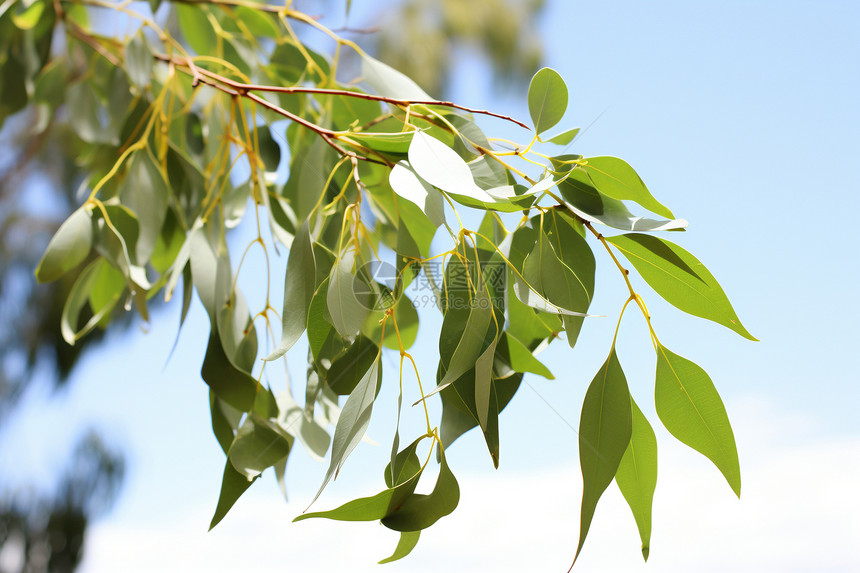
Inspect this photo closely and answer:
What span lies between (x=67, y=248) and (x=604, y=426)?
40cm

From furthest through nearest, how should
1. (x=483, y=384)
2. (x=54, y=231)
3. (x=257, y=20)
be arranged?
(x=54, y=231) → (x=257, y=20) → (x=483, y=384)

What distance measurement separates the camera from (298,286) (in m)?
0.34

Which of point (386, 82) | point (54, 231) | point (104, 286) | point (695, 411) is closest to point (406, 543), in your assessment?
point (695, 411)

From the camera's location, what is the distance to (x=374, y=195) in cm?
50

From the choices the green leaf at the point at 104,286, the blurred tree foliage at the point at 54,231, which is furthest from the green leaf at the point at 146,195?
the blurred tree foliage at the point at 54,231

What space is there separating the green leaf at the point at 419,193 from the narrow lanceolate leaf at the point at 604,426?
102mm

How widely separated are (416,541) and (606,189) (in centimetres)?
18

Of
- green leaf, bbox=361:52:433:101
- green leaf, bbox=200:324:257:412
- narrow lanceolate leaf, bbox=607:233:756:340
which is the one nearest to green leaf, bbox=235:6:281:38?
green leaf, bbox=361:52:433:101

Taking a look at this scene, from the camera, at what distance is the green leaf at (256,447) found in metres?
0.38

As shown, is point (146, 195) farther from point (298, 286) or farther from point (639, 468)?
point (639, 468)

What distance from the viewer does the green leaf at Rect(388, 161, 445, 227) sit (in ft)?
0.90

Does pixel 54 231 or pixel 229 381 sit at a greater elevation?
pixel 54 231

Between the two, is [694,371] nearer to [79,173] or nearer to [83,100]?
[83,100]

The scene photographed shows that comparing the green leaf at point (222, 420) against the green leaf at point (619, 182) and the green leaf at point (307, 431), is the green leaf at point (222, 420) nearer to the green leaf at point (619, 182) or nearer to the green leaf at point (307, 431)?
the green leaf at point (307, 431)
